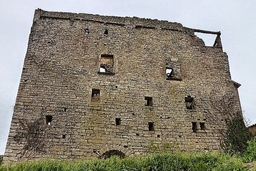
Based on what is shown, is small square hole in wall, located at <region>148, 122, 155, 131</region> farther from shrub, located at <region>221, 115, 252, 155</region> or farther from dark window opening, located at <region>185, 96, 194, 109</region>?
shrub, located at <region>221, 115, 252, 155</region>

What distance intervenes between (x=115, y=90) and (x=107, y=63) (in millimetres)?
1543

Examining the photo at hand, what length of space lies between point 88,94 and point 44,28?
417 centimetres

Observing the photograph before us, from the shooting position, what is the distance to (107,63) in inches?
513

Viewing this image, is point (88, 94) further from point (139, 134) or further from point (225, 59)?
point (225, 59)

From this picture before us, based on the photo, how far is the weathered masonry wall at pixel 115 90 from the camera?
1073cm

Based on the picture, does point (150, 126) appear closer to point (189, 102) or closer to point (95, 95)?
point (189, 102)

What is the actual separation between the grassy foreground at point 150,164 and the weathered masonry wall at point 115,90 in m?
3.16

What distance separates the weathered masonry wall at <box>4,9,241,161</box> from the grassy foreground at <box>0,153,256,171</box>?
3159 millimetres

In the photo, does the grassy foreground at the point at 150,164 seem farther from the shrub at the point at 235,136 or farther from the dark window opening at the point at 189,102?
the dark window opening at the point at 189,102

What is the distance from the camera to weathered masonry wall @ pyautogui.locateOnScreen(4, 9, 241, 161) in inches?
423

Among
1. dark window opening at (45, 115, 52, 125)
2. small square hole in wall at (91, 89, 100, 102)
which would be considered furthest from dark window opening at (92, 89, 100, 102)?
dark window opening at (45, 115, 52, 125)

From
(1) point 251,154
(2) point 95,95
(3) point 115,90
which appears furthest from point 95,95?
(1) point 251,154

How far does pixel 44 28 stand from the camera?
13445mm

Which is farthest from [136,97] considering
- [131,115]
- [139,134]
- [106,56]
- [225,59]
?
[225,59]
